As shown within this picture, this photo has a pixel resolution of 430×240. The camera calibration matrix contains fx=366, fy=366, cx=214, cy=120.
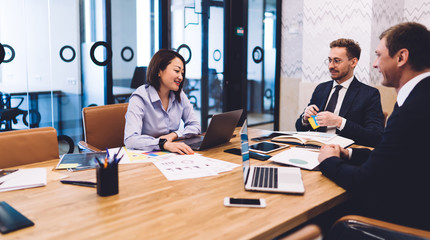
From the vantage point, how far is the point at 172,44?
4.43m

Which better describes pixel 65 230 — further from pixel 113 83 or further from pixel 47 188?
pixel 113 83

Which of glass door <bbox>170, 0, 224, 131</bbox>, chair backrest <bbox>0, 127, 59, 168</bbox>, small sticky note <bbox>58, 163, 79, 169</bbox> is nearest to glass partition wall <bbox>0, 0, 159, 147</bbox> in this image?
glass door <bbox>170, 0, 224, 131</bbox>

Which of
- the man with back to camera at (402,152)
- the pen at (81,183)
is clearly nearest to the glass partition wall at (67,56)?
the pen at (81,183)

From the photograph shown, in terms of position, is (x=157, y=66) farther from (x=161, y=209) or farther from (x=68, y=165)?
(x=161, y=209)

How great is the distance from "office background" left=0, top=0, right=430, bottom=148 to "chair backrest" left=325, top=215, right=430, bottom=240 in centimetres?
304

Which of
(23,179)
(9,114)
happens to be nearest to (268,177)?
(23,179)

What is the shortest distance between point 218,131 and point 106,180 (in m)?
0.92

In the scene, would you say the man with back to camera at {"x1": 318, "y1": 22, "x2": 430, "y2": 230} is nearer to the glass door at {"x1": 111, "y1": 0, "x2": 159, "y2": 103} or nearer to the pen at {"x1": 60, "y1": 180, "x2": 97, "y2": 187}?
the pen at {"x1": 60, "y1": 180, "x2": 97, "y2": 187}

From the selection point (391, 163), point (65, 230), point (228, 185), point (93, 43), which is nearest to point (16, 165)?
point (65, 230)

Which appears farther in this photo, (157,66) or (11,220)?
(157,66)

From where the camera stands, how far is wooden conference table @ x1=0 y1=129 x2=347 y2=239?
3.64 feet

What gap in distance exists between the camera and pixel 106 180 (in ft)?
4.60

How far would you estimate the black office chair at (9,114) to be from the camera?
335 cm

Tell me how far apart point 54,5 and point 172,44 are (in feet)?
4.63
